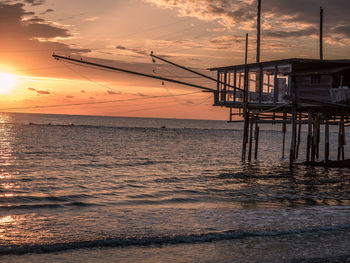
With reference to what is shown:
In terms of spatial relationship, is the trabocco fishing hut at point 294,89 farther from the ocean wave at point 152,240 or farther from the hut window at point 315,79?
the ocean wave at point 152,240

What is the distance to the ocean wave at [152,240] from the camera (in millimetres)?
9297

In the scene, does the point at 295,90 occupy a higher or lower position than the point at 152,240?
higher

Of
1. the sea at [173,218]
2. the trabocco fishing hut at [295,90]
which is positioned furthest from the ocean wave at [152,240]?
the trabocco fishing hut at [295,90]

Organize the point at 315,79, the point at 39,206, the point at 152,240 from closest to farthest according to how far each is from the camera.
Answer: the point at 152,240
the point at 39,206
the point at 315,79

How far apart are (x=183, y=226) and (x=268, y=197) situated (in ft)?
24.0

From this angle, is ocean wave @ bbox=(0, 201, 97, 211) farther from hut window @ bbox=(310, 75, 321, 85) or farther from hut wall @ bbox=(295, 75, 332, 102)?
hut window @ bbox=(310, 75, 321, 85)

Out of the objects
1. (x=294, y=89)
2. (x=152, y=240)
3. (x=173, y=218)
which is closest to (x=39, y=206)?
(x=173, y=218)

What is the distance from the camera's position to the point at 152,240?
400 inches

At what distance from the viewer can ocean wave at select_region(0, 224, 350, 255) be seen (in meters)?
9.30

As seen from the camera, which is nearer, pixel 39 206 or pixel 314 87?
pixel 39 206

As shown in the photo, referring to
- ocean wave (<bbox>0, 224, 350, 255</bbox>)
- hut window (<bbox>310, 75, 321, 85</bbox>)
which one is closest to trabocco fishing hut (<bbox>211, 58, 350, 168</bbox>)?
hut window (<bbox>310, 75, 321, 85</bbox>)

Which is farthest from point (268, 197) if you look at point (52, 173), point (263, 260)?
point (52, 173)

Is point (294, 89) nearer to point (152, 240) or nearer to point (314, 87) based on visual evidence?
point (314, 87)

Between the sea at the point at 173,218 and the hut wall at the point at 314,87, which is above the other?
the hut wall at the point at 314,87
